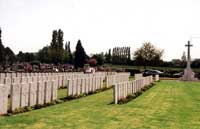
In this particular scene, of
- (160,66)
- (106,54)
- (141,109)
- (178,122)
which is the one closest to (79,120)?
(178,122)

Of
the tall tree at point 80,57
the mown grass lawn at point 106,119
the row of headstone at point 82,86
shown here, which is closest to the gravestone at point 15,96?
the mown grass lawn at point 106,119

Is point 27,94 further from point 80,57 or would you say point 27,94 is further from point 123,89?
point 80,57

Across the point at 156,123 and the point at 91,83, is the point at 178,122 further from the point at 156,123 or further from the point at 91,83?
the point at 91,83

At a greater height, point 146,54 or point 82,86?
point 146,54

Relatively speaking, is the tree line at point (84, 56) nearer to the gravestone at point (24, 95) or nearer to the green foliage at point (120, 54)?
the green foliage at point (120, 54)

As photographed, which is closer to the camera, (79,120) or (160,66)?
(79,120)

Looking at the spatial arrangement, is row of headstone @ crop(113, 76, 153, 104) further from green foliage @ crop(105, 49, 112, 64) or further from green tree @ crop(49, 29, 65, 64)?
green foliage @ crop(105, 49, 112, 64)

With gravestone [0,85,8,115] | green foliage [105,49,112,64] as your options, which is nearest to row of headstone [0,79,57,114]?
gravestone [0,85,8,115]

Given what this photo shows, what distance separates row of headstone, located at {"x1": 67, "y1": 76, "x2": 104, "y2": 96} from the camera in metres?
19.5

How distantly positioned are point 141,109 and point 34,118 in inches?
190

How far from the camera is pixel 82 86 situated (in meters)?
21.3

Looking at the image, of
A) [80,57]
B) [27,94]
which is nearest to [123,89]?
[27,94]

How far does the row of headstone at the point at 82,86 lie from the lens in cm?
1948

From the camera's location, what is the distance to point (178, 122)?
1147 centimetres
